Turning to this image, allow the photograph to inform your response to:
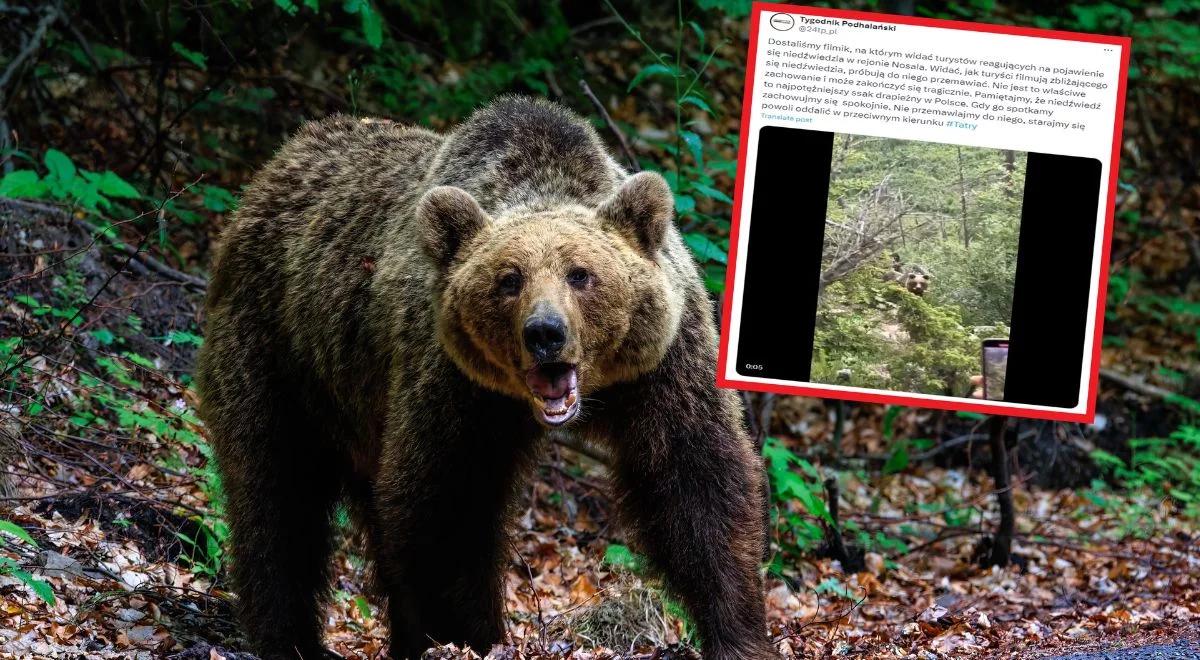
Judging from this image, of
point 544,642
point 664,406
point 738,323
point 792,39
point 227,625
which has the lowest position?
point 227,625

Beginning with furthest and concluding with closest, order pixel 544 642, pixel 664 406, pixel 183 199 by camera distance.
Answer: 1. pixel 183 199
2. pixel 544 642
3. pixel 664 406

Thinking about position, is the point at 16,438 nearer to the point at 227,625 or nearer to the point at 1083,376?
the point at 227,625

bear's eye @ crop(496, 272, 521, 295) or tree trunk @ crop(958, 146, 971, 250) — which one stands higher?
tree trunk @ crop(958, 146, 971, 250)

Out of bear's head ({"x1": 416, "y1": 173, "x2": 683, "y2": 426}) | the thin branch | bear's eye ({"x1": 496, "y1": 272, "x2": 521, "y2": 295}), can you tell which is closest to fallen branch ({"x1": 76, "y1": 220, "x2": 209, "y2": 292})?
the thin branch

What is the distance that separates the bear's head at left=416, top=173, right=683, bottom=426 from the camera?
446 centimetres

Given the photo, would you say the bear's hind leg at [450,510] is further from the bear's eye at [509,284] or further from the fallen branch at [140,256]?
the fallen branch at [140,256]

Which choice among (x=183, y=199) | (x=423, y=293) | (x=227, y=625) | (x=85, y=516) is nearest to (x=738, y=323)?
(x=423, y=293)

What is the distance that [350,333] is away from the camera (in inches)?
230

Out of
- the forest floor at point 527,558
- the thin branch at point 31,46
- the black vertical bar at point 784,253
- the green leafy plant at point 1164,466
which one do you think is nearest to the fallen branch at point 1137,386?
the green leafy plant at point 1164,466

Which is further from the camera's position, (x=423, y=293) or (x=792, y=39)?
(x=423, y=293)

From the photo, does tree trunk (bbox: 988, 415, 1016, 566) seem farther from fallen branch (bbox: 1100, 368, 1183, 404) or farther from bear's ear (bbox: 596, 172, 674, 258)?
bear's ear (bbox: 596, 172, 674, 258)

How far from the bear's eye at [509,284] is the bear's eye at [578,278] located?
0.19 m

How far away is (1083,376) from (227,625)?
4.23 meters

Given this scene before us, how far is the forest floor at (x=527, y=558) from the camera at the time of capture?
5641 mm
